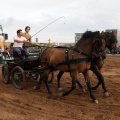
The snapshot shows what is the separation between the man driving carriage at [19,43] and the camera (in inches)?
367

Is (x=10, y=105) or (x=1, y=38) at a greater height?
(x=1, y=38)

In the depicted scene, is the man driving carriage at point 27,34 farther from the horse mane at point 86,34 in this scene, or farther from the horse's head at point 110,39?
the horse's head at point 110,39

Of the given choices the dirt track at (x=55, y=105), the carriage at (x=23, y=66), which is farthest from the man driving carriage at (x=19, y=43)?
the dirt track at (x=55, y=105)

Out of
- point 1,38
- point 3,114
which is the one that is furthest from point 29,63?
point 1,38

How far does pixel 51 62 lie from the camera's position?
827 cm

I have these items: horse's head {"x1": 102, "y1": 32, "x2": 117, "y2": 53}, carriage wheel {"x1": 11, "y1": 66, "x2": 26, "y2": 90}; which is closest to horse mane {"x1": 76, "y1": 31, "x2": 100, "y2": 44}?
horse's head {"x1": 102, "y1": 32, "x2": 117, "y2": 53}

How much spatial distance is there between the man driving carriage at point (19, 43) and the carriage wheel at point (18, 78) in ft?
1.64

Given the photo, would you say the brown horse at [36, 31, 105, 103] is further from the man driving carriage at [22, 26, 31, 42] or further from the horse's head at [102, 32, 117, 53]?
the man driving carriage at [22, 26, 31, 42]

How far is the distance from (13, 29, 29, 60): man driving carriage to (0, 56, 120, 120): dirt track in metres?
1.36

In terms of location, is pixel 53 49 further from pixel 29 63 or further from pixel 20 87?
pixel 20 87

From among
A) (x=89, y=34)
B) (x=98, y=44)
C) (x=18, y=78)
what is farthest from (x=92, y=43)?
(x=18, y=78)

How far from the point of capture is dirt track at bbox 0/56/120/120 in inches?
240

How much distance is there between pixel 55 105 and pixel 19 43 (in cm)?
330

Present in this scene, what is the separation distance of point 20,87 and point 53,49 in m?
1.97
